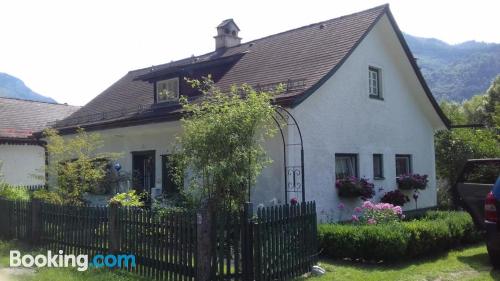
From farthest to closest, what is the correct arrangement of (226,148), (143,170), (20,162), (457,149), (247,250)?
(20,162) < (457,149) < (143,170) < (226,148) < (247,250)

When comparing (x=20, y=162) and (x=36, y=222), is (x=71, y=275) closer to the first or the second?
(x=36, y=222)

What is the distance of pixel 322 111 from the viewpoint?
41.4 ft

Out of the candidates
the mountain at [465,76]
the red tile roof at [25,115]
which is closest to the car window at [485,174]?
the red tile roof at [25,115]

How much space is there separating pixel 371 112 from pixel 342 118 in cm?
166

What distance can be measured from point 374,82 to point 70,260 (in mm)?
10320

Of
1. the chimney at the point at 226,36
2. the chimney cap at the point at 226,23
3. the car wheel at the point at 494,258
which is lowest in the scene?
Answer: the car wheel at the point at 494,258

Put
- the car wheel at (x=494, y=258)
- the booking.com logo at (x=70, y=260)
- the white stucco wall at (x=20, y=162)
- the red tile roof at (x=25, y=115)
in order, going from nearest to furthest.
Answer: the car wheel at (x=494, y=258)
the booking.com logo at (x=70, y=260)
the white stucco wall at (x=20, y=162)
the red tile roof at (x=25, y=115)

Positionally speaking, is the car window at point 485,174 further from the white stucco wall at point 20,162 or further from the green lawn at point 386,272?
the white stucco wall at point 20,162

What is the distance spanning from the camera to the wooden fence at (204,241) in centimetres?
710

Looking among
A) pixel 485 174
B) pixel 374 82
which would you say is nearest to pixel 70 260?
pixel 374 82

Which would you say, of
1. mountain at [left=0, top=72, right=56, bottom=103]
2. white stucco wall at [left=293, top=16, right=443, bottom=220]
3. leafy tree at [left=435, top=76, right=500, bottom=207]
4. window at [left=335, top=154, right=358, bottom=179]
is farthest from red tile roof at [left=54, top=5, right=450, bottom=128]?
mountain at [left=0, top=72, right=56, bottom=103]

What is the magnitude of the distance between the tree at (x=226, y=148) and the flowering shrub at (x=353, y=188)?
430 centimetres

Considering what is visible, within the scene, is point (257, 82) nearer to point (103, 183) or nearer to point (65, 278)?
point (103, 183)

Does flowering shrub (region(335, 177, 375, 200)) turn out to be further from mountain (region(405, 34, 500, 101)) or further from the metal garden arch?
mountain (region(405, 34, 500, 101))
